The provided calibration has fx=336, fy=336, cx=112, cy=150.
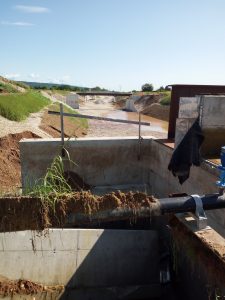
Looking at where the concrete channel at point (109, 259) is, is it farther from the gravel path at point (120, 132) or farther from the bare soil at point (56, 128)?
the gravel path at point (120, 132)

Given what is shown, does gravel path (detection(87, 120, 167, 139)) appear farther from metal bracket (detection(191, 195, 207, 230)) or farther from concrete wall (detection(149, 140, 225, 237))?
metal bracket (detection(191, 195, 207, 230))

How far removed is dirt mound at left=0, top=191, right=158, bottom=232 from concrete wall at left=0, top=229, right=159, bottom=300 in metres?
2.49

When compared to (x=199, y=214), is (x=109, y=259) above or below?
below

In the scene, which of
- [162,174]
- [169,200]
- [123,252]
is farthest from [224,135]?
[169,200]

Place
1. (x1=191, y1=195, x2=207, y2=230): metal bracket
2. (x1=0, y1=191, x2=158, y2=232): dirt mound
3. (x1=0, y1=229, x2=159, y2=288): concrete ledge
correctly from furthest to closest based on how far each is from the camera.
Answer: (x1=0, y1=229, x2=159, y2=288): concrete ledge → (x1=191, y1=195, x2=207, y2=230): metal bracket → (x1=0, y1=191, x2=158, y2=232): dirt mound

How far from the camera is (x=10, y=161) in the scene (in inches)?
506

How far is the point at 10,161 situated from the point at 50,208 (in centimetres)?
876

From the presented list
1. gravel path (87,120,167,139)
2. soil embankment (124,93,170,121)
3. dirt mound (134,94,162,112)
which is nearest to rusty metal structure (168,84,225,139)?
gravel path (87,120,167,139)

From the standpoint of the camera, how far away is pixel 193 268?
5539 mm

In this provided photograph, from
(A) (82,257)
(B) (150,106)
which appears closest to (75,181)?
(A) (82,257)

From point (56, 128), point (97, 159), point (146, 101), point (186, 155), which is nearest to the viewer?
point (186, 155)

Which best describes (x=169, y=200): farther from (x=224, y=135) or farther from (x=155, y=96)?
(x=155, y=96)

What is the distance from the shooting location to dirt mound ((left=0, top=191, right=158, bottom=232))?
4.58m

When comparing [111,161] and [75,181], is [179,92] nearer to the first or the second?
[111,161]
